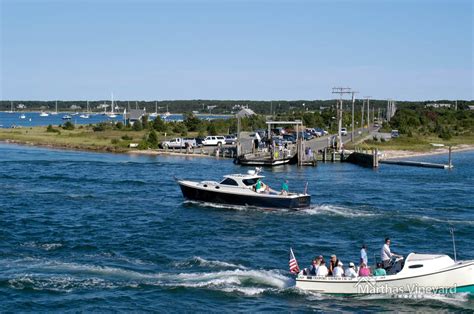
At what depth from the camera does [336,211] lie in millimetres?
47938

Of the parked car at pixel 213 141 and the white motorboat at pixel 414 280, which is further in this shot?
the parked car at pixel 213 141

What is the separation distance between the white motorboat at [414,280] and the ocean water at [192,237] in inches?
13.9

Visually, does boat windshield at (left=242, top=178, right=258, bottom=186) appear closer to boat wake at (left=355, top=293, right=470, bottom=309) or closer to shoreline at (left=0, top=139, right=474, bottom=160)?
boat wake at (left=355, top=293, right=470, bottom=309)

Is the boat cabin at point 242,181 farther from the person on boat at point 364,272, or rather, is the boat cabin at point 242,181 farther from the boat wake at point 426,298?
the boat wake at point 426,298

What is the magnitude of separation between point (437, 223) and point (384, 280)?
16280 millimetres

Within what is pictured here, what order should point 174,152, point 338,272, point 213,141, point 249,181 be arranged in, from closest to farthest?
1. point 338,272
2. point 249,181
3. point 174,152
4. point 213,141

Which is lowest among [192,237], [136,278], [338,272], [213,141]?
[136,278]

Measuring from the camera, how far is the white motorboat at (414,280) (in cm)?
2914

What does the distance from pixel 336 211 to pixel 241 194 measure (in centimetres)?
612

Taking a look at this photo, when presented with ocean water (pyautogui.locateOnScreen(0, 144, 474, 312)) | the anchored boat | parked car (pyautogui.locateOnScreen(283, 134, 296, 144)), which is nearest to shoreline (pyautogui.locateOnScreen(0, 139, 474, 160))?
parked car (pyautogui.locateOnScreen(283, 134, 296, 144))

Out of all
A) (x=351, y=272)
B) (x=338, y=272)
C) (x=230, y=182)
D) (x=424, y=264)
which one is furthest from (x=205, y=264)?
(x=230, y=182)

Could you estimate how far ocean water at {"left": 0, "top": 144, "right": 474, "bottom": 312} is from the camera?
96.5 feet

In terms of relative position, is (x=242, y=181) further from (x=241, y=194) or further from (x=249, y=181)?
(x=241, y=194)

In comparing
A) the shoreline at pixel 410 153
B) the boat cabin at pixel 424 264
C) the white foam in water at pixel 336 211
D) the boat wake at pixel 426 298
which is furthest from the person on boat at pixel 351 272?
the shoreline at pixel 410 153
